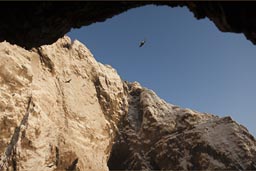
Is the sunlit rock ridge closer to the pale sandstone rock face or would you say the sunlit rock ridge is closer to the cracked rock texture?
the pale sandstone rock face

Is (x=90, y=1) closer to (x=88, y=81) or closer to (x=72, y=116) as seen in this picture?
(x=72, y=116)

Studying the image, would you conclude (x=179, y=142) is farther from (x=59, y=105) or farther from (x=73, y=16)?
(x=73, y=16)

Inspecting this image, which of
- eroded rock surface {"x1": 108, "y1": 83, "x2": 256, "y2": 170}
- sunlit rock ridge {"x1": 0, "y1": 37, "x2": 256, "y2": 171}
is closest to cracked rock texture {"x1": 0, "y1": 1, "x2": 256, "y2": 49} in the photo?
sunlit rock ridge {"x1": 0, "y1": 37, "x2": 256, "y2": 171}

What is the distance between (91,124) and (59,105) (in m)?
5.91

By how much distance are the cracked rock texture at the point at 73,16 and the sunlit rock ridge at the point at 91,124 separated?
2367cm

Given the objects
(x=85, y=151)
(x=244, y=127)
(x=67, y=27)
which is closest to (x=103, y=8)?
(x=67, y=27)

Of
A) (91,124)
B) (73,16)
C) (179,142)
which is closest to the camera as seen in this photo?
(73,16)

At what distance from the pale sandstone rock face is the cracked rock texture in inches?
935

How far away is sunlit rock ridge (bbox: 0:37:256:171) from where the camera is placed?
3631 cm

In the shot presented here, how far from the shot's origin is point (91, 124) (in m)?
47.4

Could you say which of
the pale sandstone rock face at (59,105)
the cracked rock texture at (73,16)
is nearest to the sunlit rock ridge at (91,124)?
the pale sandstone rock face at (59,105)

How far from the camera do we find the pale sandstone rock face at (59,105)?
35656 millimetres

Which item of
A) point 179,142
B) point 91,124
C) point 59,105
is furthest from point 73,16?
point 179,142

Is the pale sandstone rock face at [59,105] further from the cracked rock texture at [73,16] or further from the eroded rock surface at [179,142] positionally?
the cracked rock texture at [73,16]
